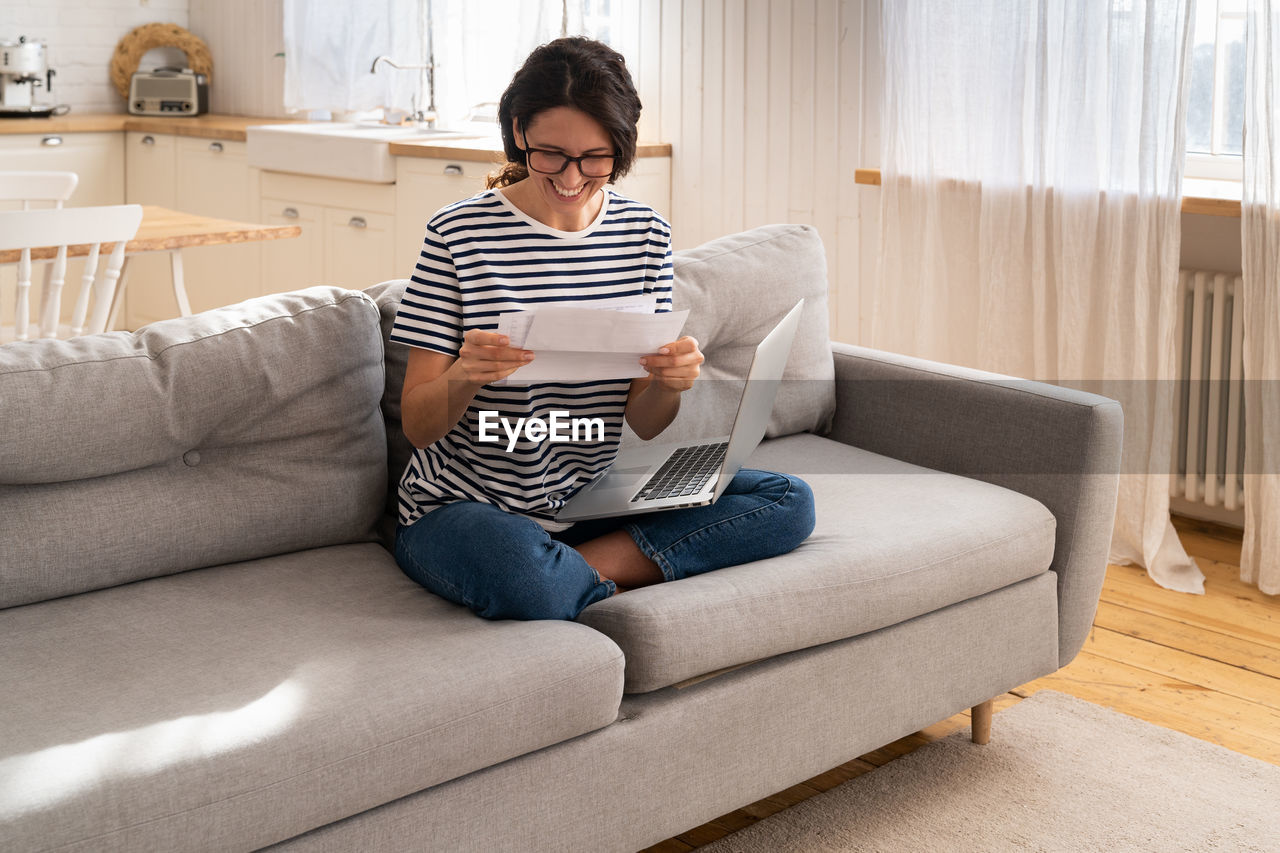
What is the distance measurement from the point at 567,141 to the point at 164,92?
4516mm

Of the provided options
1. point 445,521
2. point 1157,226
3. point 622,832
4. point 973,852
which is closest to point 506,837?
point 622,832

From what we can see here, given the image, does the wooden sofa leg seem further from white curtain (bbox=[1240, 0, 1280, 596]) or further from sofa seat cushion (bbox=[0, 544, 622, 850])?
white curtain (bbox=[1240, 0, 1280, 596])

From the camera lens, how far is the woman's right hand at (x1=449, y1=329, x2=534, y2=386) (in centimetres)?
156

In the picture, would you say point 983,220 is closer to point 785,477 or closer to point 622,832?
point 785,477

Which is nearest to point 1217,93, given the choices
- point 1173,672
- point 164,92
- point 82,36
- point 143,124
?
point 1173,672

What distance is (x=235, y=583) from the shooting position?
5.63 ft

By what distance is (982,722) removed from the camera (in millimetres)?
2146

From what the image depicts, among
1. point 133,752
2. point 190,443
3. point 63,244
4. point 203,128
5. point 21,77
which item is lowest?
point 133,752

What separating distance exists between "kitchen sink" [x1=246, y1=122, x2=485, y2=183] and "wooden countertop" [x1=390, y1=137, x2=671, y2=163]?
0.29 ft

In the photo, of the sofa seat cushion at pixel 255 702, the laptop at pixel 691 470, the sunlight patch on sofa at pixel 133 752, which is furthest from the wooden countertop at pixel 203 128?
the sunlight patch on sofa at pixel 133 752

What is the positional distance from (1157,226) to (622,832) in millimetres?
2032

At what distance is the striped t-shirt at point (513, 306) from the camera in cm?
172

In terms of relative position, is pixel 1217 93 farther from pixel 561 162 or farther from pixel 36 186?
pixel 36 186

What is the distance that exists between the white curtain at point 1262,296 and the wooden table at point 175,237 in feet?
7.42
